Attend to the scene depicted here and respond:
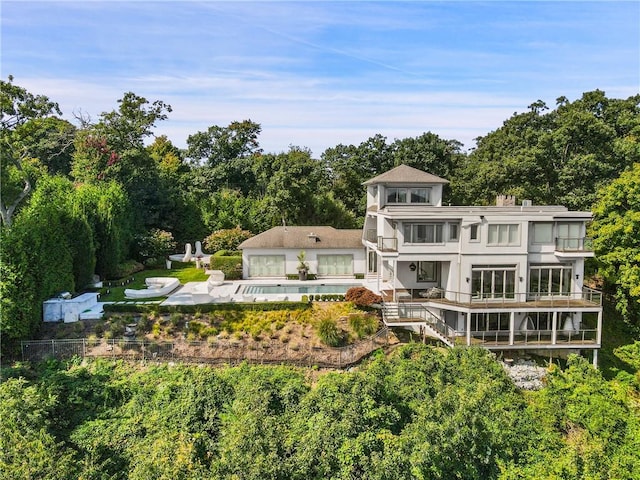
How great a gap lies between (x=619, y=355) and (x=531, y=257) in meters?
7.08

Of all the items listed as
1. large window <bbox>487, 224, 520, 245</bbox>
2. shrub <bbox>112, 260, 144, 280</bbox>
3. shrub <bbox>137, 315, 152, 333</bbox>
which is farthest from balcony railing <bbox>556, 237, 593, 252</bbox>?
shrub <bbox>112, 260, 144, 280</bbox>

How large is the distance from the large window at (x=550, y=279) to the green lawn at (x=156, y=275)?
21.1m

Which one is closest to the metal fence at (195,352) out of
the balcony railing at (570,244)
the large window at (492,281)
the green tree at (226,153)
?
the large window at (492,281)

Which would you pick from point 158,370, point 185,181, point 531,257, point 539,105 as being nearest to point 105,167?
point 185,181

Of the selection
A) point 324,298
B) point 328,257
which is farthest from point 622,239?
point 328,257

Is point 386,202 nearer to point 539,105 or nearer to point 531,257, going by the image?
point 531,257

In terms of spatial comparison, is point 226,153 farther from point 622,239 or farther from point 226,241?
point 622,239

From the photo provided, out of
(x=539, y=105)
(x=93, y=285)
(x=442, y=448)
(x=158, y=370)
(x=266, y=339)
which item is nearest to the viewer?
(x=442, y=448)

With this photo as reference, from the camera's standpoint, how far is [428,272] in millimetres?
24344

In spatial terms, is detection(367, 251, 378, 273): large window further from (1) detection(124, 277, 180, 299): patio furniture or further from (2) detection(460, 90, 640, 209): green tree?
(1) detection(124, 277, 180, 299): patio furniture

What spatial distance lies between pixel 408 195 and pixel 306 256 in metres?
8.27

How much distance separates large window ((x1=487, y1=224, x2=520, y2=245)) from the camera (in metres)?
21.8

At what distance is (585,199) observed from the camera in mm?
30109

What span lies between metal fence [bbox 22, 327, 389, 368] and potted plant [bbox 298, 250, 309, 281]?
9.14 m
